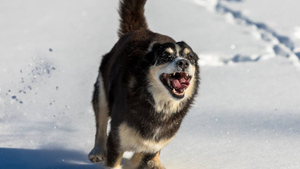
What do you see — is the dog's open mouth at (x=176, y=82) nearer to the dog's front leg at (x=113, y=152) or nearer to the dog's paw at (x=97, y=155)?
the dog's front leg at (x=113, y=152)

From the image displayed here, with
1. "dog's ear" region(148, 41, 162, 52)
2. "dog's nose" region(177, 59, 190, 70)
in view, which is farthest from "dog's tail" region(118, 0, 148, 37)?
"dog's nose" region(177, 59, 190, 70)

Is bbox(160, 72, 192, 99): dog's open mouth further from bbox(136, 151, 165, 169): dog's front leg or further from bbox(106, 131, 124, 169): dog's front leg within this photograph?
bbox(136, 151, 165, 169): dog's front leg

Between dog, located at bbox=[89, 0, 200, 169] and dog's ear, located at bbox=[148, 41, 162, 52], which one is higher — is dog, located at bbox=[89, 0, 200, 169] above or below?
below

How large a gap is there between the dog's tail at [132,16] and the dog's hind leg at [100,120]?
1.92 ft

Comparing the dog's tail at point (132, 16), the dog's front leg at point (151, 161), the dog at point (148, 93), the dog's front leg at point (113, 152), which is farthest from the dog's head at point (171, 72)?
the dog's tail at point (132, 16)

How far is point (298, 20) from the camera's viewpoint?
380 inches

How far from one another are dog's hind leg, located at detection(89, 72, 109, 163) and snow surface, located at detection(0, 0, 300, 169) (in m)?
0.12

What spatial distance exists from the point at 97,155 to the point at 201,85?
2.78 m

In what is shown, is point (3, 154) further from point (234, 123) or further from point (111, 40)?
point (111, 40)

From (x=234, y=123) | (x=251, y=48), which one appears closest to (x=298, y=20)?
(x=251, y=48)

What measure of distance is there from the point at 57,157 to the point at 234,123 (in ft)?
6.88

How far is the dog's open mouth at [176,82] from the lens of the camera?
374cm

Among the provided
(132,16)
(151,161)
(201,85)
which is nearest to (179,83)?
(151,161)

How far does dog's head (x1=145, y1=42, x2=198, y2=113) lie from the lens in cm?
367
